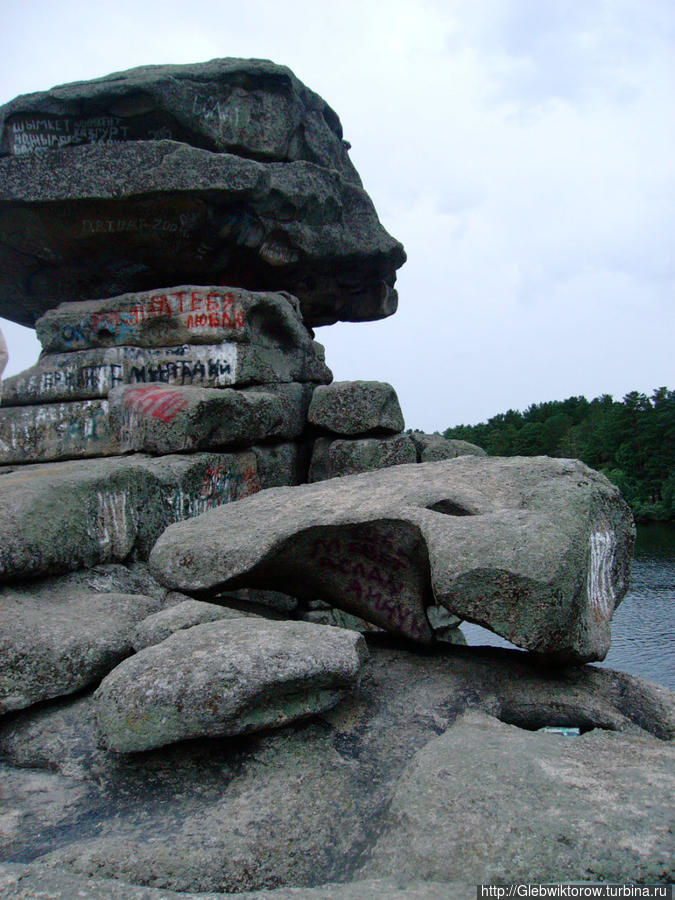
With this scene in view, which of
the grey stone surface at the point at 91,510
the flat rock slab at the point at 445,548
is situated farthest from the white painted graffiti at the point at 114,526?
the flat rock slab at the point at 445,548

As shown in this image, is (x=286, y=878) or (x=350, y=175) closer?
(x=286, y=878)

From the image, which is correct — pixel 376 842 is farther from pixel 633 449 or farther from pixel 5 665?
pixel 633 449

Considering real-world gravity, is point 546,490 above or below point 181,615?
above

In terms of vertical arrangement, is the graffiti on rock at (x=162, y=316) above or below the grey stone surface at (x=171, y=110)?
below

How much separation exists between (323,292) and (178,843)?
33.1ft

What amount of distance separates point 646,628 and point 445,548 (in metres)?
9.84

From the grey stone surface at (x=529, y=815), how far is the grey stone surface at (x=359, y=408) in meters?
5.65

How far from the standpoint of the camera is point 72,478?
16.4 feet

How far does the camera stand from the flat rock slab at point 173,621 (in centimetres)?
374

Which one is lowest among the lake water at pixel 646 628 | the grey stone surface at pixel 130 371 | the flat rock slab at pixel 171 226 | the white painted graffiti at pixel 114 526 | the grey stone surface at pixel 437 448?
the lake water at pixel 646 628

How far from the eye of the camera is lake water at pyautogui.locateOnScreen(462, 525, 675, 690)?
10.1 meters

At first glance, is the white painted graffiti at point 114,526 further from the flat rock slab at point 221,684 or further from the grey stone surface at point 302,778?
the flat rock slab at point 221,684

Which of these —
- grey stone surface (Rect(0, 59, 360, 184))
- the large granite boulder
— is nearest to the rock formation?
the large granite boulder

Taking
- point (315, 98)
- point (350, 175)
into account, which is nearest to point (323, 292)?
point (350, 175)
